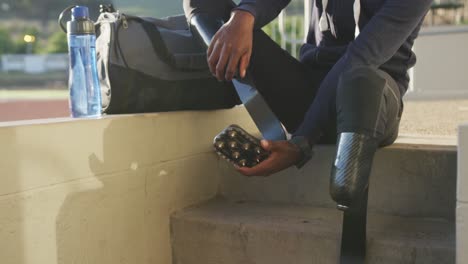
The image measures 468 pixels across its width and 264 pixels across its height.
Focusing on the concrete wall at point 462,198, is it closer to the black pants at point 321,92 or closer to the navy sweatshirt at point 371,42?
the black pants at point 321,92

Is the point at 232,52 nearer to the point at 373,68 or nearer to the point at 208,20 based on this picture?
the point at 208,20

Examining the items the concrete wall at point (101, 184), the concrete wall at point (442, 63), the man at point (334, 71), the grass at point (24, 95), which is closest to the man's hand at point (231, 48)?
the man at point (334, 71)

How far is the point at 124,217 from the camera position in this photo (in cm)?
120

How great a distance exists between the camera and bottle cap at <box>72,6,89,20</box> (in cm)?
118

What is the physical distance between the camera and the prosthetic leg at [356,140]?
3.01ft

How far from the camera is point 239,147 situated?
107 centimetres

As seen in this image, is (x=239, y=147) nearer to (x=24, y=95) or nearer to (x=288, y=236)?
(x=288, y=236)

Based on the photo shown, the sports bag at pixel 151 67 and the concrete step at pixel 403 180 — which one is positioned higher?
the sports bag at pixel 151 67

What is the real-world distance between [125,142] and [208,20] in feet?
1.20

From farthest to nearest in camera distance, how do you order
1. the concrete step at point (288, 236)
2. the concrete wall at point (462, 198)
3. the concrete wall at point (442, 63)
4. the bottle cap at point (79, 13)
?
the concrete wall at point (442, 63) < the bottle cap at point (79, 13) < the concrete step at point (288, 236) < the concrete wall at point (462, 198)

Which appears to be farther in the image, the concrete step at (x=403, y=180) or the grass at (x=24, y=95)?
the grass at (x=24, y=95)

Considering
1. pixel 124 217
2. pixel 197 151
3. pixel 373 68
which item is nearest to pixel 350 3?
pixel 373 68

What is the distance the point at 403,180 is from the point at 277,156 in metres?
0.39

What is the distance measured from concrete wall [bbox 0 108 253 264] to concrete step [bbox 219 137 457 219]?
11.5 inches
